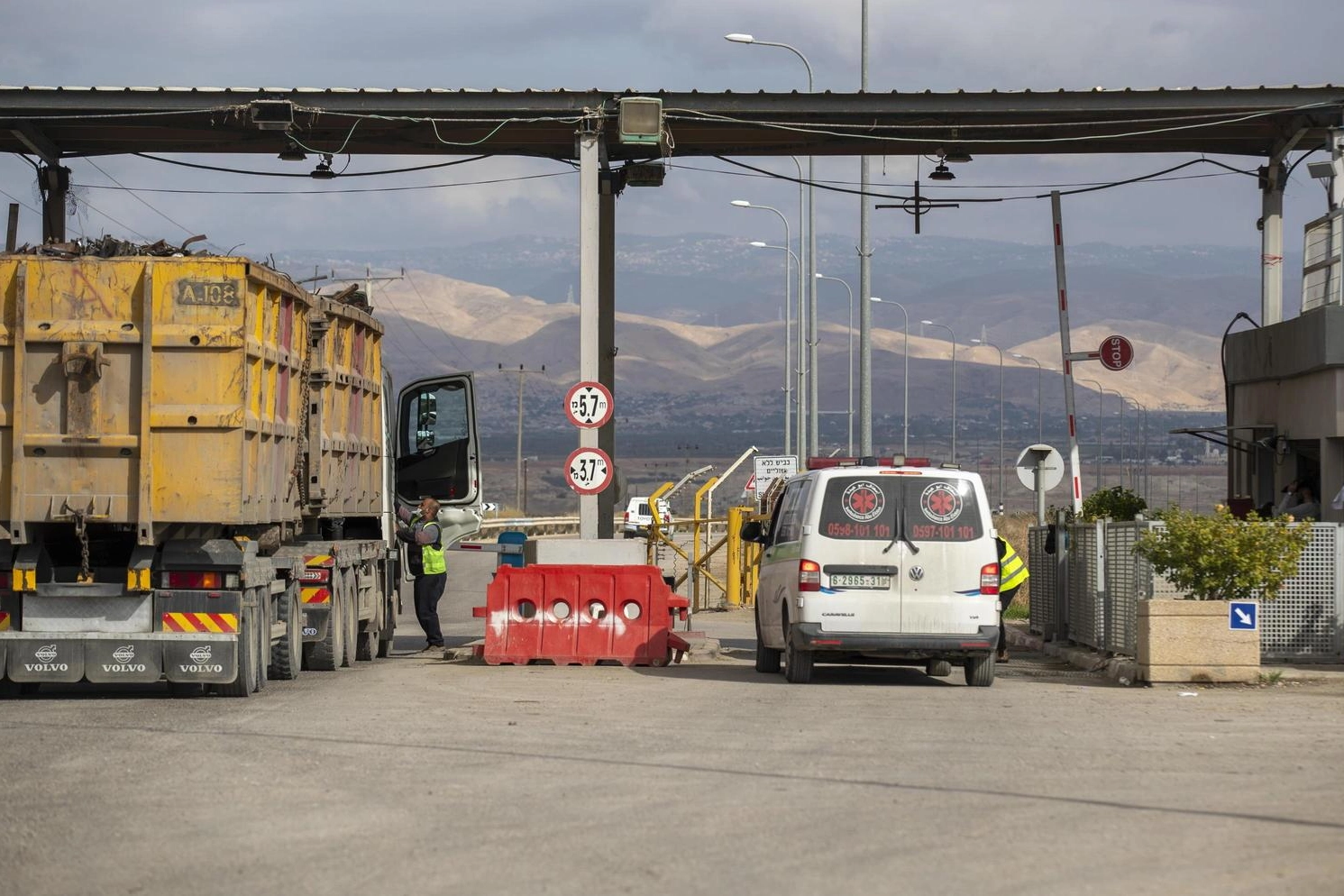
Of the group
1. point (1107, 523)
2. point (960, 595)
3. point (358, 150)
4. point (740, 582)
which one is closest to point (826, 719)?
point (960, 595)

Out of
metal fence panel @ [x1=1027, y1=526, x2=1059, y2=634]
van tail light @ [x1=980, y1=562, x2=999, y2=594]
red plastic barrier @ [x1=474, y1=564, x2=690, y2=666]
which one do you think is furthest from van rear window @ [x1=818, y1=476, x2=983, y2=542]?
metal fence panel @ [x1=1027, y1=526, x2=1059, y2=634]

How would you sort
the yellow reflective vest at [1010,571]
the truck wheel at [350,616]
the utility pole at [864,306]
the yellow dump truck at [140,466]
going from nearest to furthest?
the yellow dump truck at [140,466]
the truck wheel at [350,616]
the yellow reflective vest at [1010,571]
the utility pole at [864,306]

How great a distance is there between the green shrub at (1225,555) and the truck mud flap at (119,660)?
9038 mm

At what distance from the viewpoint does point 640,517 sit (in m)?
55.6

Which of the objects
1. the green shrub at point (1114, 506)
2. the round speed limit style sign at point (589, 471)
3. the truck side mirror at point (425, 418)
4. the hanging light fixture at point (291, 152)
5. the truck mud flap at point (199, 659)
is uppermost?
the hanging light fixture at point (291, 152)

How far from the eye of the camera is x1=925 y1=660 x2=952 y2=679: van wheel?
61.6ft

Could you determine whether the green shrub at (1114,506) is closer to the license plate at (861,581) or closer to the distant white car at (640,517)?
the license plate at (861,581)

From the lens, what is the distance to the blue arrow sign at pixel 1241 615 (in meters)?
17.1

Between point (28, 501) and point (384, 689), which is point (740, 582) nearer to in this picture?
point (384, 689)

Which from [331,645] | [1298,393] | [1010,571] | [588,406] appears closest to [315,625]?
[331,645]

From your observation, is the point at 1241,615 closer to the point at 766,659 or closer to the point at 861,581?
the point at 861,581

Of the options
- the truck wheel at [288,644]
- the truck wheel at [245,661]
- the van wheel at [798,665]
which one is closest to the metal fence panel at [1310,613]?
the van wheel at [798,665]

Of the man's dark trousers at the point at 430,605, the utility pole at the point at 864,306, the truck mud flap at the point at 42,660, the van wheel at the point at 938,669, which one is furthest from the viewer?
the utility pole at the point at 864,306

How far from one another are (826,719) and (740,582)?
23.5 m
